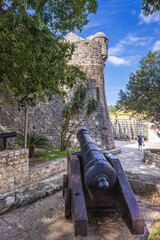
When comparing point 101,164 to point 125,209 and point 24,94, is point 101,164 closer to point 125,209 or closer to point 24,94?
point 125,209

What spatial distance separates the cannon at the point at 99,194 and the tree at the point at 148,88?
7.00m

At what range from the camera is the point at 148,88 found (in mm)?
9156

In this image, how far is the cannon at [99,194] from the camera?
1834mm

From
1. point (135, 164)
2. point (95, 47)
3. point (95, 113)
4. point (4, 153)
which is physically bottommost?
point (135, 164)

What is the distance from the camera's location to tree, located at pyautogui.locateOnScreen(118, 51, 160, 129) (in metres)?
8.62

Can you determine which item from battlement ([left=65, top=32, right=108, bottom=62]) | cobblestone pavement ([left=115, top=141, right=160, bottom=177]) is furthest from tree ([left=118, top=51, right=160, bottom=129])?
battlement ([left=65, top=32, right=108, bottom=62])

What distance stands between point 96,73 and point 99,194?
40.3 ft

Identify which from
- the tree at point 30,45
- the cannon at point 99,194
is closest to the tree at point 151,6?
the tree at point 30,45

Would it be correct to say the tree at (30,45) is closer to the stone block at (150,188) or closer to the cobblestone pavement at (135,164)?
the stone block at (150,188)

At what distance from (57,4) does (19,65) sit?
12.0 feet

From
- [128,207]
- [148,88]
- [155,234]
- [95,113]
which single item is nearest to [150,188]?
[155,234]

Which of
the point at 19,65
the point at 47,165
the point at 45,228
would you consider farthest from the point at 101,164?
the point at 47,165

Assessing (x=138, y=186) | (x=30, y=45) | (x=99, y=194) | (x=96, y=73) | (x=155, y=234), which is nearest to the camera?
(x=155, y=234)

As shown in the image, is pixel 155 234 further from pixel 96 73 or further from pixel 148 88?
pixel 96 73
